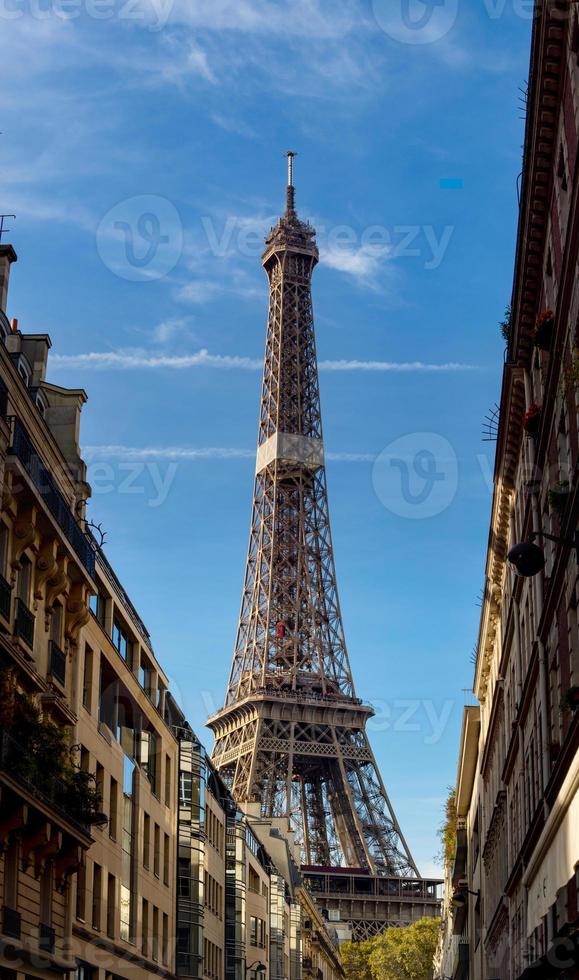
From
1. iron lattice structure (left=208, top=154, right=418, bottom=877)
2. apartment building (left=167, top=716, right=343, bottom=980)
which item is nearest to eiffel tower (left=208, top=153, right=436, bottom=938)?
iron lattice structure (left=208, top=154, right=418, bottom=877)

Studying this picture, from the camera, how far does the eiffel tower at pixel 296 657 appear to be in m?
147

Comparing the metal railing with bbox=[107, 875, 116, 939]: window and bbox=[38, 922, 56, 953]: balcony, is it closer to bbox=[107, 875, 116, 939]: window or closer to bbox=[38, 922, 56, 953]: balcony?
bbox=[38, 922, 56, 953]: balcony

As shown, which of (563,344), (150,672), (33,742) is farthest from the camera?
(150,672)

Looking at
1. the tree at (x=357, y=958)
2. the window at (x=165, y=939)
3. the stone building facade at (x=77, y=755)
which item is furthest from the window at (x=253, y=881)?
the tree at (x=357, y=958)

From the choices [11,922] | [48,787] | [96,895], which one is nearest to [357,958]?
[96,895]

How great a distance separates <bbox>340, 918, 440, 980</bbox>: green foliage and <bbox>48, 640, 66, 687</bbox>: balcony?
108792mm

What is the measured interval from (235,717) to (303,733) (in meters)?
9.57

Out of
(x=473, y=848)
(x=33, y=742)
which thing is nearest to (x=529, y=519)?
(x=33, y=742)

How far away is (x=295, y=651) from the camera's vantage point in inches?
6235

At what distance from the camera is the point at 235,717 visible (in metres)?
155

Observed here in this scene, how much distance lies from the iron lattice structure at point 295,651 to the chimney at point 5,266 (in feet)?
361

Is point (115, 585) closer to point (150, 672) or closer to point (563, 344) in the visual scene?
point (150, 672)

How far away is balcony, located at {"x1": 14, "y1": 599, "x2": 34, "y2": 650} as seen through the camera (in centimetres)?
3403

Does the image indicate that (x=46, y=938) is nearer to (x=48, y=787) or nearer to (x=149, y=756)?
(x=48, y=787)
